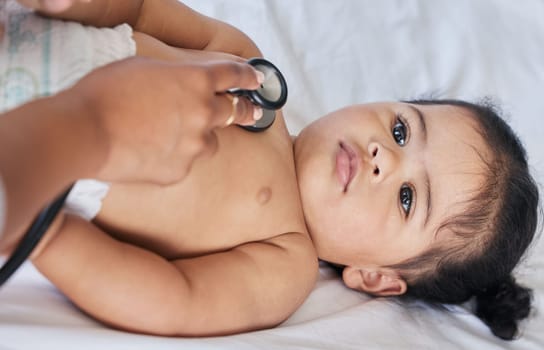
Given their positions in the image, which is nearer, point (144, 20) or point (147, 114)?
point (147, 114)

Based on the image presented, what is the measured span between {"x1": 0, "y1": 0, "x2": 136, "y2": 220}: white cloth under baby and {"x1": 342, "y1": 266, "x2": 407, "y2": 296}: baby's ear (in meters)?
0.61

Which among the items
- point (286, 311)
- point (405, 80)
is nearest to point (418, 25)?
point (405, 80)

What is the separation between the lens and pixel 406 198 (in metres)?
1.24

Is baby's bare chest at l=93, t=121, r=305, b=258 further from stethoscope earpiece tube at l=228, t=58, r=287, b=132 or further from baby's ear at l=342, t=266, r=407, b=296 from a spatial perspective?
baby's ear at l=342, t=266, r=407, b=296

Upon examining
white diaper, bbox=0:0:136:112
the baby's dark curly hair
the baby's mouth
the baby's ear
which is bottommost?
the baby's ear

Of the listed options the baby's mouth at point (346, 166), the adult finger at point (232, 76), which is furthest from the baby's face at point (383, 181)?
the adult finger at point (232, 76)

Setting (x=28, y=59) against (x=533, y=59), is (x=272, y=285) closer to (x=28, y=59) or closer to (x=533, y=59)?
(x=28, y=59)

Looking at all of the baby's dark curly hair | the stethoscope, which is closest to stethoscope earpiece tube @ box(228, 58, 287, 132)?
the stethoscope

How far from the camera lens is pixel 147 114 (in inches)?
28.1

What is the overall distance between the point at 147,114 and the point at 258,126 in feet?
1.35

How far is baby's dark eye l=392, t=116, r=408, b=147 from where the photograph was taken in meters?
1.26

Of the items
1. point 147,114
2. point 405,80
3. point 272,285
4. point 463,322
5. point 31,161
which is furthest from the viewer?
point 405,80

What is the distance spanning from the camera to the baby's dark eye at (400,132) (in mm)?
1262

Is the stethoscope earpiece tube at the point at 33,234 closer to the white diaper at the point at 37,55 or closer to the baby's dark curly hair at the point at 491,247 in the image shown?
the white diaper at the point at 37,55
